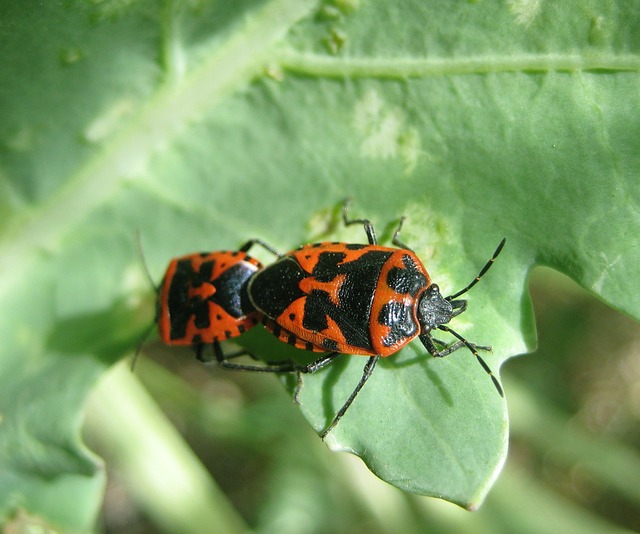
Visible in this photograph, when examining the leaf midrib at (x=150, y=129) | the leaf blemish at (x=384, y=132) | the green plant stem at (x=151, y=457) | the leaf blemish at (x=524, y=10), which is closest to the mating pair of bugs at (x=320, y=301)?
the leaf blemish at (x=384, y=132)

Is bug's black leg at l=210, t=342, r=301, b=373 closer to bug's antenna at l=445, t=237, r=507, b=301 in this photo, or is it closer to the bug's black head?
the bug's black head

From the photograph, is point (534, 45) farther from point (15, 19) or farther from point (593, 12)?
point (15, 19)

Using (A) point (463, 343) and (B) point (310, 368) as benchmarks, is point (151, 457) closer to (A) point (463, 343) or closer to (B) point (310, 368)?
(B) point (310, 368)

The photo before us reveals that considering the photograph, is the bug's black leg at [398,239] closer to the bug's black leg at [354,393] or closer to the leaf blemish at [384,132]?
the leaf blemish at [384,132]

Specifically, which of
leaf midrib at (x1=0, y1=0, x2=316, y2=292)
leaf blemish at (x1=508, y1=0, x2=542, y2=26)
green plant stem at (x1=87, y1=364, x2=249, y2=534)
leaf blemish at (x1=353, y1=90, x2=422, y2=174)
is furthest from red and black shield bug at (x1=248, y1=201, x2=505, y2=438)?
green plant stem at (x1=87, y1=364, x2=249, y2=534)

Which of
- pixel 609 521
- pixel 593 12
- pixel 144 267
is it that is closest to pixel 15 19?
pixel 144 267

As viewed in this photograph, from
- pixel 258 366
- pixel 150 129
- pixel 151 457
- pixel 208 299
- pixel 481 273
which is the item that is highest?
pixel 150 129

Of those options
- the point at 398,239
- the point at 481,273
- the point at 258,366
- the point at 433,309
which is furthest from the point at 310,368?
the point at 481,273
